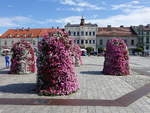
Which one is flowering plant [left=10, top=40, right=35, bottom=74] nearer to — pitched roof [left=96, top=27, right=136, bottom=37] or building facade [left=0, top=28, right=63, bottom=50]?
pitched roof [left=96, top=27, right=136, bottom=37]

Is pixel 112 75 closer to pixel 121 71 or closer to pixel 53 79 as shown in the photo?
pixel 121 71

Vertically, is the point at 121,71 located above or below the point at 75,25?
below

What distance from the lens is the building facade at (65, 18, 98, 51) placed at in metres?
78.6

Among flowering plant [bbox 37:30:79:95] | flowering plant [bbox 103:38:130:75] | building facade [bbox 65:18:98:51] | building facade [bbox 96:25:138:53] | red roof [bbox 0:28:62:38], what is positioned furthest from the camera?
red roof [bbox 0:28:62:38]

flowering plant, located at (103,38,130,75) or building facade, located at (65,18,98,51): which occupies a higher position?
building facade, located at (65,18,98,51)

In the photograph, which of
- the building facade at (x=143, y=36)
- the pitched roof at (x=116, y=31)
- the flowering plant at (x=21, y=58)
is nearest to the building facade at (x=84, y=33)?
the pitched roof at (x=116, y=31)

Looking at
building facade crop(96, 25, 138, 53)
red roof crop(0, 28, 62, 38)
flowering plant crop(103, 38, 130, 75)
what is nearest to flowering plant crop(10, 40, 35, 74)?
flowering plant crop(103, 38, 130, 75)

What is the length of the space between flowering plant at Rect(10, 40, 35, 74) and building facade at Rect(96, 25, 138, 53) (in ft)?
195

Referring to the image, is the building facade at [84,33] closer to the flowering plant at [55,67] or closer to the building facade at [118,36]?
the building facade at [118,36]

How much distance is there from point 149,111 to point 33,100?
3.83m

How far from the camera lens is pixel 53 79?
9.70 metres

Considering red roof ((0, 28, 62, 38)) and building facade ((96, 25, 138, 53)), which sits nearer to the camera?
building facade ((96, 25, 138, 53))

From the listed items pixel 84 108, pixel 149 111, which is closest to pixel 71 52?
pixel 84 108

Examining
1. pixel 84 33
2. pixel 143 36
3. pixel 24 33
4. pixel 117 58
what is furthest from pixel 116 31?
pixel 117 58
